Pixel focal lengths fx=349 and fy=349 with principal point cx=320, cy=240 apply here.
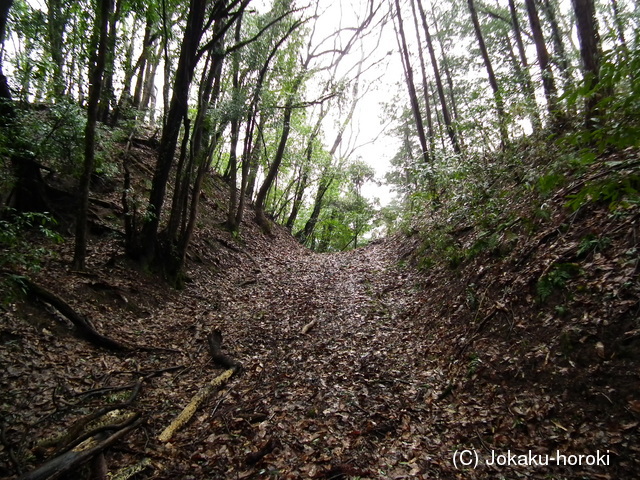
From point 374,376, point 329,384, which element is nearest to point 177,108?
point 329,384

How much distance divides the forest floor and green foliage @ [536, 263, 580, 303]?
0.06 metres

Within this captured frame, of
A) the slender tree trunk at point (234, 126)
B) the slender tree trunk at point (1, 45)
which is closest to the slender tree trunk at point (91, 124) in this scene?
the slender tree trunk at point (1, 45)

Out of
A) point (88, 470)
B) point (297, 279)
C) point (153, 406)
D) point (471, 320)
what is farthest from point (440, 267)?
point (88, 470)

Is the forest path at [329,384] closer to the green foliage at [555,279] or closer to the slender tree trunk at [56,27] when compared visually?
the green foliage at [555,279]

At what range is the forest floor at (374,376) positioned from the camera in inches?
136

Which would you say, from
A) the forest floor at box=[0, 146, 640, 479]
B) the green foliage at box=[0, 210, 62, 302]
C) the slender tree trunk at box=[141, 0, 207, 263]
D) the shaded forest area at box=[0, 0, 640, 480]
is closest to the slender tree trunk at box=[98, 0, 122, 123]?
the shaded forest area at box=[0, 0, 640, 480]

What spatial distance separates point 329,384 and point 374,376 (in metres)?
0.69

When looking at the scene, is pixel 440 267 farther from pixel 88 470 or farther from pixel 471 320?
pixel 88 470

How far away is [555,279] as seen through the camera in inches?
182

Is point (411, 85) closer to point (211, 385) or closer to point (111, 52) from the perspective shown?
point (111, 52)

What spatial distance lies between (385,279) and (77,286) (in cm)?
748

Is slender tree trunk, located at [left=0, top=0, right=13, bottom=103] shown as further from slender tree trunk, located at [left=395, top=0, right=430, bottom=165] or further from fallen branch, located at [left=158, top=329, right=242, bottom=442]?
slender tree trunk, located at [left=395, top=0, right=430, bottom=165]

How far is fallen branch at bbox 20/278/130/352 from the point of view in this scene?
560 centimetres

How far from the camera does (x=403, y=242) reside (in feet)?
44.2
